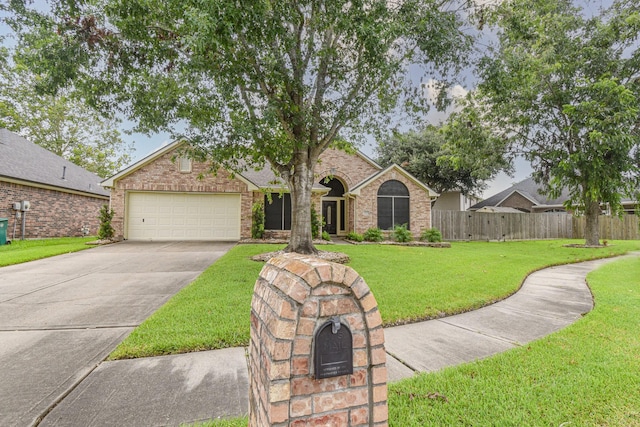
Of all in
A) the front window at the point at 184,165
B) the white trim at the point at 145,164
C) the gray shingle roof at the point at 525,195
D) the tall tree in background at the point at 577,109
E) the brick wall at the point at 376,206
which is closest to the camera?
the tall tree in background at the point at 577,109

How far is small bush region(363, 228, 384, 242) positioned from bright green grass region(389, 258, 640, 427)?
12069 millimetres

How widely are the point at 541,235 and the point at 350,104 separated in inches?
733

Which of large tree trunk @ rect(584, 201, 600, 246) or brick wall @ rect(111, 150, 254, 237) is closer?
brick wall @ rect(111, 150, 254, 237)

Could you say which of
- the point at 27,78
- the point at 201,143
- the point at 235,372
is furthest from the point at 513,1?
the point at 27,78

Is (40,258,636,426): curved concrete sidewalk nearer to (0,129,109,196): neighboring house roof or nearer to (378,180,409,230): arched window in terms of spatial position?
(378,180,409,230): arched window

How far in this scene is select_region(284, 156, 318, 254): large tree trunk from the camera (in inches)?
352

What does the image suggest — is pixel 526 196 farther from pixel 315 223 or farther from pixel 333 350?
pixel 333 350

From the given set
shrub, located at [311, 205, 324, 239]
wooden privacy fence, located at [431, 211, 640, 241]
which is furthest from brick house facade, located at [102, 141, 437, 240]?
wooden privacy fence, located at [431, 211, 640, 241]

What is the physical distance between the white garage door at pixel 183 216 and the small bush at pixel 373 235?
251 inches

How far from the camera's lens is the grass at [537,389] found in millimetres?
2057

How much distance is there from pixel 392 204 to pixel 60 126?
27.3 meters

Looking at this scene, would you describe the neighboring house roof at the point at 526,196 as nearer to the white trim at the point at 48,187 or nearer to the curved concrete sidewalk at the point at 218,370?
the curved concrete sidewalk at the point at 218,370

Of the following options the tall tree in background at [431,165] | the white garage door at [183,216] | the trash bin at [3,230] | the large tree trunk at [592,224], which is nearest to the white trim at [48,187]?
the trash bin at [3,230]

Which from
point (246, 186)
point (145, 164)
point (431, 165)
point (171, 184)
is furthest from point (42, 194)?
point (431, 165)
